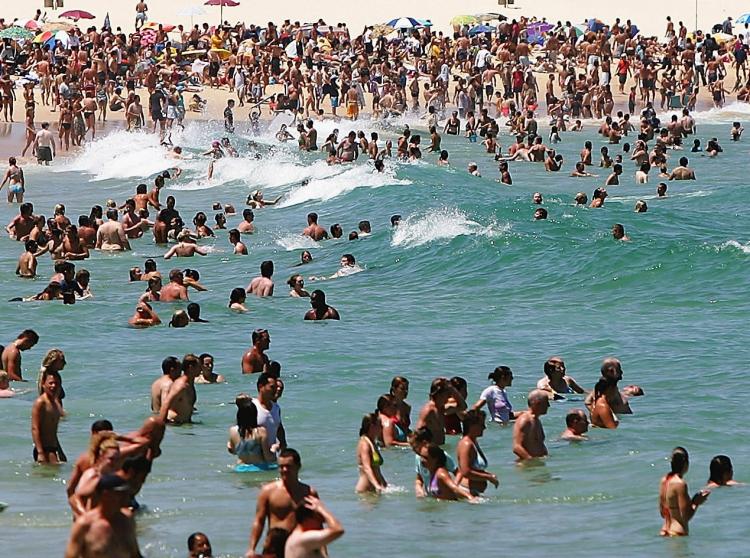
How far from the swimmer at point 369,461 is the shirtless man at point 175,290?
30.9ft

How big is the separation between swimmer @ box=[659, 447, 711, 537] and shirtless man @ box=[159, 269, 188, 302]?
1102 centimetres

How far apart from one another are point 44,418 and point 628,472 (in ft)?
14.9

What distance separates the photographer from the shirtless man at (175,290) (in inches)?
817

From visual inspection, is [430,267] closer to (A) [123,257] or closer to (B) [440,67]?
(A) [123,257]

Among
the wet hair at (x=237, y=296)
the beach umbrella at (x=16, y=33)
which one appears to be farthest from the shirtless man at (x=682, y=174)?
the beach umbrella at (x=16, y=33)

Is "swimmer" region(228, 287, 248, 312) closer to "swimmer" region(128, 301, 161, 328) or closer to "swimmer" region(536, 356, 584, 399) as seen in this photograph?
"swimmer" region(128, 301, 161, 328)

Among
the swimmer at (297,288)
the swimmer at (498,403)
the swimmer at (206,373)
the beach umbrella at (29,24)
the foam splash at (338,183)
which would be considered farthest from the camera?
the beach umbrella at (29,24)

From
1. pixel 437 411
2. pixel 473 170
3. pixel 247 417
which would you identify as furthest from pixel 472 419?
pixel 473 170

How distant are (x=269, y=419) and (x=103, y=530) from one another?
4550 millimetres

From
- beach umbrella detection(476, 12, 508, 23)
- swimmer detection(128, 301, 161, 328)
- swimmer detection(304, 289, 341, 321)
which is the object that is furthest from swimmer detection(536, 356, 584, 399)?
beach umbrella detection(476, 12, 508, 23)

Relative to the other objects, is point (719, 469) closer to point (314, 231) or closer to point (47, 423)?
point (47, 423)

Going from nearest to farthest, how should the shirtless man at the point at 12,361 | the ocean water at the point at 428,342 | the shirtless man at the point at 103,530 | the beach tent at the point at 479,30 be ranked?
the shirtless man at the point at 103,530 → the ocean water at the point at 428,342 → the shirtless man at the point at 12,361 → the beach tent at the point at 479,30

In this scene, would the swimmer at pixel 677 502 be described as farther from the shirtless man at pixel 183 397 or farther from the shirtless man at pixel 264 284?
the shirtless man at pixel 264 284

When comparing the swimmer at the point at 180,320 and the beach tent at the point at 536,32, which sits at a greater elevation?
the beach tent at the point at 536,32
